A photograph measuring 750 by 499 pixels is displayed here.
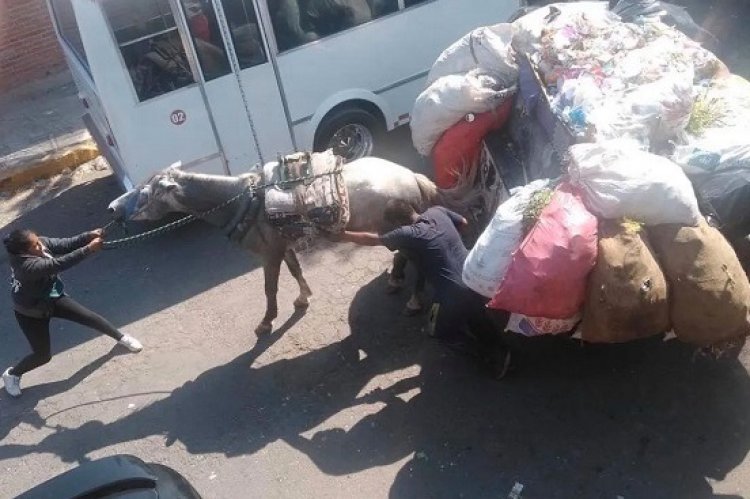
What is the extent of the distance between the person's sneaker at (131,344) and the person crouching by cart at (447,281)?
231 cm

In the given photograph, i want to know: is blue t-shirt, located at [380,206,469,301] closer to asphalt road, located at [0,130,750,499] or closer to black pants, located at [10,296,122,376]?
asphalt road, located at [0,130,750,499]

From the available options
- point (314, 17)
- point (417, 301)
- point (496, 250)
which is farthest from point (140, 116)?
point (496, 250)

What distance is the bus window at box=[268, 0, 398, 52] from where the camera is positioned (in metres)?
6.72

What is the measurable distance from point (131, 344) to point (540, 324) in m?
3.44

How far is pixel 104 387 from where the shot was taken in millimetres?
5777

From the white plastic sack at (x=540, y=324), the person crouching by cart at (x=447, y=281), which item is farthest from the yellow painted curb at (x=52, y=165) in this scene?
the white plastic sack at (x=540, y=324)

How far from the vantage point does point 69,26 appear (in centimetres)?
683

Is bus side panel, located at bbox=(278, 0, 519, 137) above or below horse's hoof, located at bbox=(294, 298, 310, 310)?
above

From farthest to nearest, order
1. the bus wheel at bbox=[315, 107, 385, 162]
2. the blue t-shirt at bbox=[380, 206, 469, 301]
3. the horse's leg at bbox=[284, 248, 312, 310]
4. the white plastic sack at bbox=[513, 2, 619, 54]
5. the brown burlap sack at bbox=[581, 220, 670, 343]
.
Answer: the bus wheel at bbox=[315, 107, 385, 162], the horse's leg at bbox=[284, 248, 312, 310], the white plastic sack at bbox=[513, 2, 619, 54], the blue t-shirt at bbox=[380, 206, 469, 301], the brown burlap sack at bbox=[581, 220, 670, 343]

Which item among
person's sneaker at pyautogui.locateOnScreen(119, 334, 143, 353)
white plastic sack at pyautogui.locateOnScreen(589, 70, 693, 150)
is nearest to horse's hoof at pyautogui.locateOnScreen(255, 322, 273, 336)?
person's sneaker at pyautogui.locateOnScreen(119, 334, 143, 353)

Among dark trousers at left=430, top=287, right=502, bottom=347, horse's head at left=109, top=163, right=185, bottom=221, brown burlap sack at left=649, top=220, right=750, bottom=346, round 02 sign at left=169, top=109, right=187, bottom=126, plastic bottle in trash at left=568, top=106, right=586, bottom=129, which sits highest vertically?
round 02 sign at left=169, top=109, right=187, bottom=126

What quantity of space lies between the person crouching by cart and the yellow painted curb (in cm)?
544

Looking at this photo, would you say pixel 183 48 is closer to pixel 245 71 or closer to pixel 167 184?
pixel 245 71

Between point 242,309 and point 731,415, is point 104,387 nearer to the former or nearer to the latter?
point 242,309
